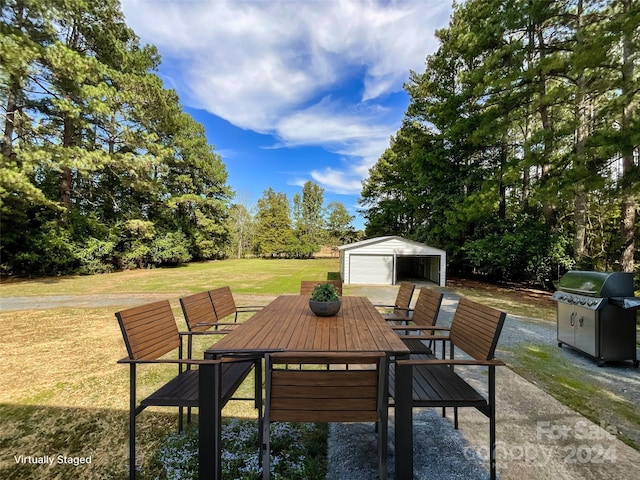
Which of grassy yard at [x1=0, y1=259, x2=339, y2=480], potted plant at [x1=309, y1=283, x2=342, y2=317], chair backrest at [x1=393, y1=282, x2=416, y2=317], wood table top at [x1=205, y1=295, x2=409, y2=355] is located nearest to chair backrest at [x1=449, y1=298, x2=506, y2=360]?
wood table top at [x1=205, y1=295, x2=409, y2=355]

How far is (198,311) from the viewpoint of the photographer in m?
3.16

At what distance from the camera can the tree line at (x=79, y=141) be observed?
11070 mm

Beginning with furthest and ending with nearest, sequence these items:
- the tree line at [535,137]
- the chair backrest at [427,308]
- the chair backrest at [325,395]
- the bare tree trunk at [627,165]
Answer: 1. the tree line at [535,137]
2. the bare tree trunk at [627,165]
3. the chair backrest at [427,308]
4. the chair backrest at [325,395]

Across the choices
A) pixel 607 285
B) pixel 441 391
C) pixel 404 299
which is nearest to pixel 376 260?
pixel 607 285

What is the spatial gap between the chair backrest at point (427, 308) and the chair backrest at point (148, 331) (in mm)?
2574

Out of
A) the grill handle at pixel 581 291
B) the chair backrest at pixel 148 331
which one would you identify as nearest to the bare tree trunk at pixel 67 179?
the chair backrest at pixel 148 331

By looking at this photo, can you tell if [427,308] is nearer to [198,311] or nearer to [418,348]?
[418,348]

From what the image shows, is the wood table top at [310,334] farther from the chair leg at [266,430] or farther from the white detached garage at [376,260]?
A: the white detached garage at [376,260]

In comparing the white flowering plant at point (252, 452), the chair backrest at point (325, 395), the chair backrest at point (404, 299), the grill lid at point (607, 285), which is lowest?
the white flowering plant at point (252, 452)

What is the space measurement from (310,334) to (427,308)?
169 cm

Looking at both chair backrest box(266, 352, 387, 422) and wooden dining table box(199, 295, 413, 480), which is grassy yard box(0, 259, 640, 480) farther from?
chair backrest box(266, 352, 387, 422)

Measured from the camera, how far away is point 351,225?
1729 inches

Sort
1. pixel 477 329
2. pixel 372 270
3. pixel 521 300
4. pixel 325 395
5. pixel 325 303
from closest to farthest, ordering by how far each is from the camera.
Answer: pixel 325 395 → pixel 477 329 → pixel 325 303 → pixel 521 300 → pixel 372 270

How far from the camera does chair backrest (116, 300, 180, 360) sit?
1987 millimetres
